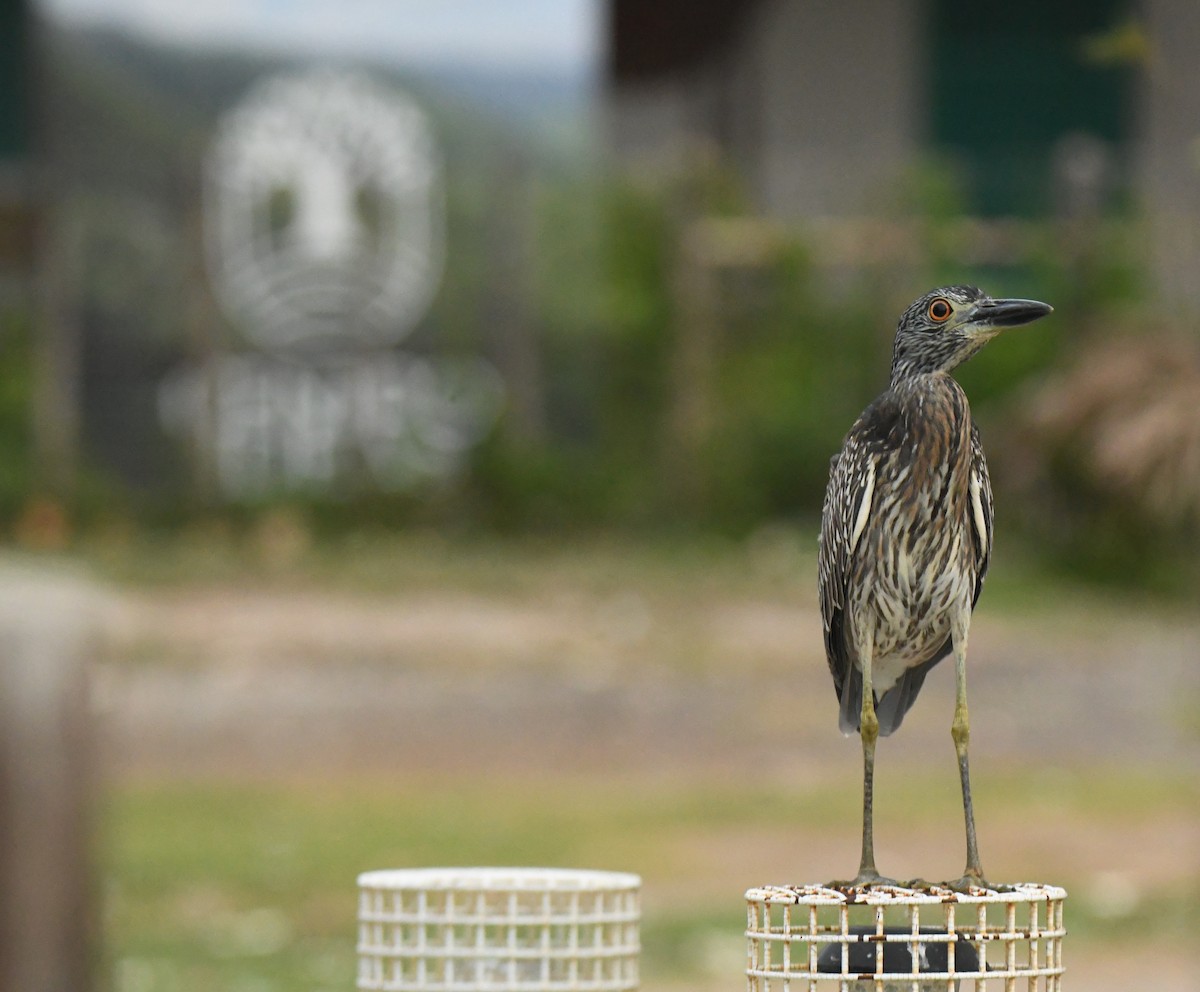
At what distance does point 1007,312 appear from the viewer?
79.0 inches

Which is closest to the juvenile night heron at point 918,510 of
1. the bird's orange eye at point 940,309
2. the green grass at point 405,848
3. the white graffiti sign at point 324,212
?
the bird's orange eye at point 940,309

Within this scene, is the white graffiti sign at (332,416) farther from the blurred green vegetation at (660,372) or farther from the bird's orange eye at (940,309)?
the bird's orange eye at (940,309)

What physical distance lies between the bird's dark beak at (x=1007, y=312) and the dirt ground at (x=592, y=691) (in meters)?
5.70

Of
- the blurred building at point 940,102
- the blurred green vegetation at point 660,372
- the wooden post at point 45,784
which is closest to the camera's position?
the wooden post at point 45,784

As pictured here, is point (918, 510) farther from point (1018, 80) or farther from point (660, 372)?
point (1018, 80)

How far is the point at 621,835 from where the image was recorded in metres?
7.33

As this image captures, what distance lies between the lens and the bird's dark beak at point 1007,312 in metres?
1.99

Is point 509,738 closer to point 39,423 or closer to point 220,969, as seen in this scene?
point 220,969

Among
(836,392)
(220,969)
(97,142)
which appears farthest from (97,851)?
(97,142)

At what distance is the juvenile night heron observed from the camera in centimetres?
206

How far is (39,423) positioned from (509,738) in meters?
4.78

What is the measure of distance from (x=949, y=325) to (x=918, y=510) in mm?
187

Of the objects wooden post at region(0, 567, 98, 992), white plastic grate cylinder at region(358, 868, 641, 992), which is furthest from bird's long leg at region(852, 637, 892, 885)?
wooden post at region(0, 567, 98, 992)

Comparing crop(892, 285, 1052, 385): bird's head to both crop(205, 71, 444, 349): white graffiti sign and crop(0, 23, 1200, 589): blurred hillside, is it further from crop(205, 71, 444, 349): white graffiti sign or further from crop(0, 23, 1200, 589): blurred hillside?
crop(205, 71, 444, 349): white graffiti sign
